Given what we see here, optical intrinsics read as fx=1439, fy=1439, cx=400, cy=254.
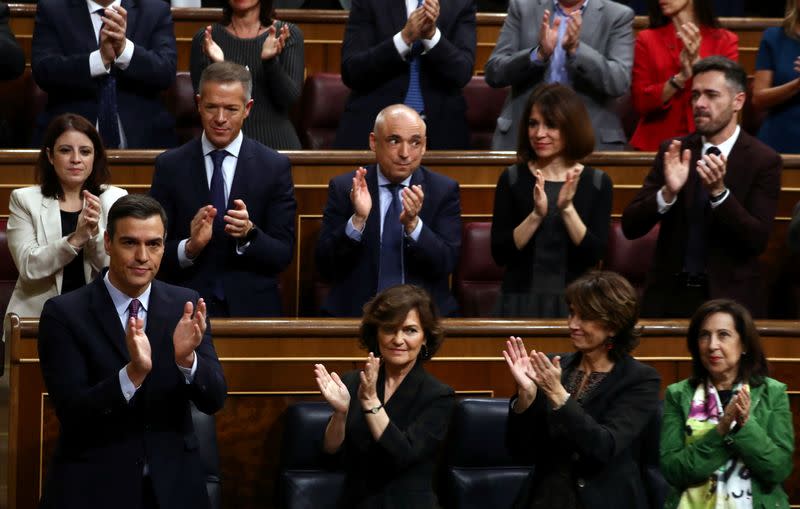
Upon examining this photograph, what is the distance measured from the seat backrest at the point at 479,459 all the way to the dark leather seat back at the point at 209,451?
0.47 metres

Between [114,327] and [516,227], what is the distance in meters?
1.15

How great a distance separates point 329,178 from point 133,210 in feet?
4.67

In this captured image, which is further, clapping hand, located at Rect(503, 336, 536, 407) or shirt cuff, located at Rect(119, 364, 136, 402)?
clapping hand, located at Rect(503, 336, 536, 407)

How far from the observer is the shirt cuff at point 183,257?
329 centimetres

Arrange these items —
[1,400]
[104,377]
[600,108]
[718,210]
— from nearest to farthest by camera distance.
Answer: [104,377] < [1,400] < [718,210] < [600,108]

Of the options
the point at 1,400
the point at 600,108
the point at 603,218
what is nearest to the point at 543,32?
the point at 600,108

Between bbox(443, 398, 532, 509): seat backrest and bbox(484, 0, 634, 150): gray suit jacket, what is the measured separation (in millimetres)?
1344

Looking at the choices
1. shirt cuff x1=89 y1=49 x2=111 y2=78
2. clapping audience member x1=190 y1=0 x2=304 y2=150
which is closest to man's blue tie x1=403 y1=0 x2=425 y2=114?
clapping audience member x1=190 y1=0 x2=304 y2=150

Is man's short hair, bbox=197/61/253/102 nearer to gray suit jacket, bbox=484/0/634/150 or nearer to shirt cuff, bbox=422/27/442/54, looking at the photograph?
shirt cuff, bbox=422/27/442/54

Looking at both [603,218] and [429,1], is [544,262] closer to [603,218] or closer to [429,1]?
[603,218]

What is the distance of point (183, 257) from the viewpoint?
3.29 metres

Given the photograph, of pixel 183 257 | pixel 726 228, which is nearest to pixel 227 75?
pixel 183 257

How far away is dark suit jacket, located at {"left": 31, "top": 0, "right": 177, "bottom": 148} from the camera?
13.0 feet

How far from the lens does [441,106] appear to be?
4.15 m
